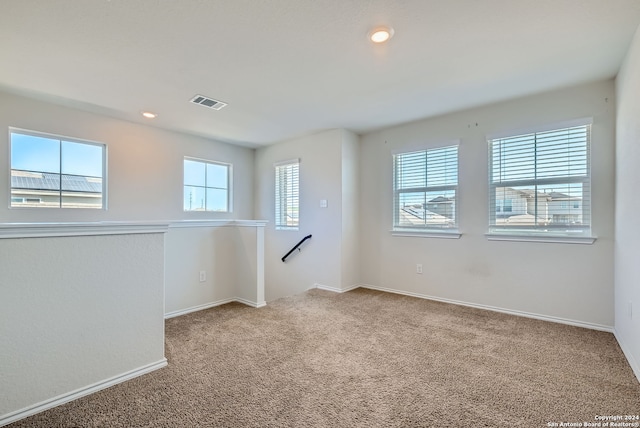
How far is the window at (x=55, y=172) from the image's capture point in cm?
336

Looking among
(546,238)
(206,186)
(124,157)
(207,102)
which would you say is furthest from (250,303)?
(546,238)

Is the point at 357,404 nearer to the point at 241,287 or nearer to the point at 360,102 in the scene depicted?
the point at 241,287

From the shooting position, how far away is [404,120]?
4.12 metres

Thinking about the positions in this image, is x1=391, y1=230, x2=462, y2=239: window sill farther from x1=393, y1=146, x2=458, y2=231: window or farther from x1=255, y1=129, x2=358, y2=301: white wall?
x1=255, y1=129, x2=358, y2=301: white wall

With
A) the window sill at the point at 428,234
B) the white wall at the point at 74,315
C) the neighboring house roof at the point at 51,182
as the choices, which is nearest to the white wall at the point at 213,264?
the white wall at the point at 74,315

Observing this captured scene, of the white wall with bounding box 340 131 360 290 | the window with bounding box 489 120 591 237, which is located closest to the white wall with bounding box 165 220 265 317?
the white wall with bounding box 340 131 360 290

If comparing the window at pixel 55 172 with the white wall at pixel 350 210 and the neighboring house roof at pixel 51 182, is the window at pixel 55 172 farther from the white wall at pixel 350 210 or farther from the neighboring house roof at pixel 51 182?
the white wall at pixel 350 210

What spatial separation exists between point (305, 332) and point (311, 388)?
948mm

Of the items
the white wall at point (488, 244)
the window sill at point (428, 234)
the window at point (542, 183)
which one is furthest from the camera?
the window sill at point (428, 234)

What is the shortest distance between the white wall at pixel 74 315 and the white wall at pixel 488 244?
3.13 m

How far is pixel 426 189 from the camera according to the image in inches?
162

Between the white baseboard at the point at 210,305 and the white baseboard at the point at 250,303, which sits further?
the white baseboard at the point at 250,303

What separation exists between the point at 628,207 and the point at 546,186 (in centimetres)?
90

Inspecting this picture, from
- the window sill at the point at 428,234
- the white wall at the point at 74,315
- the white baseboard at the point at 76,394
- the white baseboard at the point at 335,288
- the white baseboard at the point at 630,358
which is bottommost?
the white baseboard at the point at 76,394
